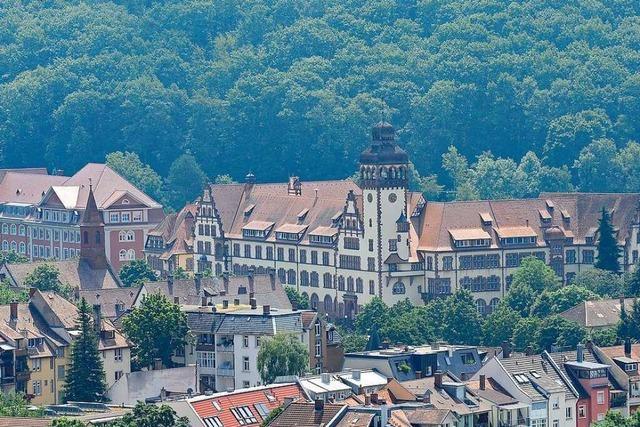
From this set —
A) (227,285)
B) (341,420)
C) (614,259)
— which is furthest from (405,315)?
(341,420)

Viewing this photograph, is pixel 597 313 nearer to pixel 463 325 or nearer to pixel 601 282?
pixel 463 325

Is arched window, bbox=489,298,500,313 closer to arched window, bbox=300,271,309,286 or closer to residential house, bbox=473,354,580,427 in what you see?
arched window, bbox=300,271,309,286

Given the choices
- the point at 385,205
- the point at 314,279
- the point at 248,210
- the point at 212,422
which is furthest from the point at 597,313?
the point at 212,422

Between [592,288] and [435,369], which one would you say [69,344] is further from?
[592,288]

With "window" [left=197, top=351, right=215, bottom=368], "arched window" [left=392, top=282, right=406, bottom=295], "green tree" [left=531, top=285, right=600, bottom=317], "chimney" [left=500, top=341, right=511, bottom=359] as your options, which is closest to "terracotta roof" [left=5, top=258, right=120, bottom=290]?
"arched window" [left=392, top=282, right=406, bottom=295]

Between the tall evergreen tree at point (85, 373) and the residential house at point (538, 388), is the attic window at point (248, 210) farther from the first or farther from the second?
the residential house at point (538, 388)

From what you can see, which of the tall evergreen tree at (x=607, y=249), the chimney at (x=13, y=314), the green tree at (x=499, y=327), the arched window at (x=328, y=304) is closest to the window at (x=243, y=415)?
the chimney at (x=13, y=314)
